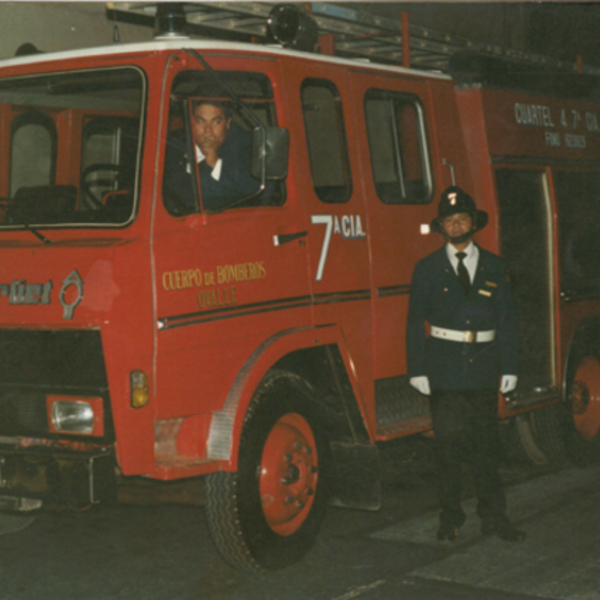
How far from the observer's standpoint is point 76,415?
491 cm

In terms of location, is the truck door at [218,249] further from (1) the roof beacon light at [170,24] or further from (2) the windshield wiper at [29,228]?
(2) the windshield wiper at [29,228]

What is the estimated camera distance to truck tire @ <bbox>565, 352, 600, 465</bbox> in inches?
332

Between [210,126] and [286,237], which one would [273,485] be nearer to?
[286,237]

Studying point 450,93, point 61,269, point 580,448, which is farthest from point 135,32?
point 61,269

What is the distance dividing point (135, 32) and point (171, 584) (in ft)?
24.1

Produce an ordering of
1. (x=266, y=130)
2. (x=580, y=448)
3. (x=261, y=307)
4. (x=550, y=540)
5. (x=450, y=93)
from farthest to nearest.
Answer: (x=580, y=448) → (x=450, y=93) → (x=550, y=540) → (x=261, y=307) → (x=266, y=130)

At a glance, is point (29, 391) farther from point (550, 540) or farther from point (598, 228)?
point (598, 228)

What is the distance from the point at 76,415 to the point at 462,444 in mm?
2484

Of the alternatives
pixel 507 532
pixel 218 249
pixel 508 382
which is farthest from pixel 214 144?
pixel 507 532

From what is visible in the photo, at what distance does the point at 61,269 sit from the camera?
192 inches

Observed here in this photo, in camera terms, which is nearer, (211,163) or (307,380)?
(211,163)

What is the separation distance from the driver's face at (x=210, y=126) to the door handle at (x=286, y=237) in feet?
1.94

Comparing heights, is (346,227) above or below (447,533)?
above

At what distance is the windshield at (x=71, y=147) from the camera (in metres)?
5.26
